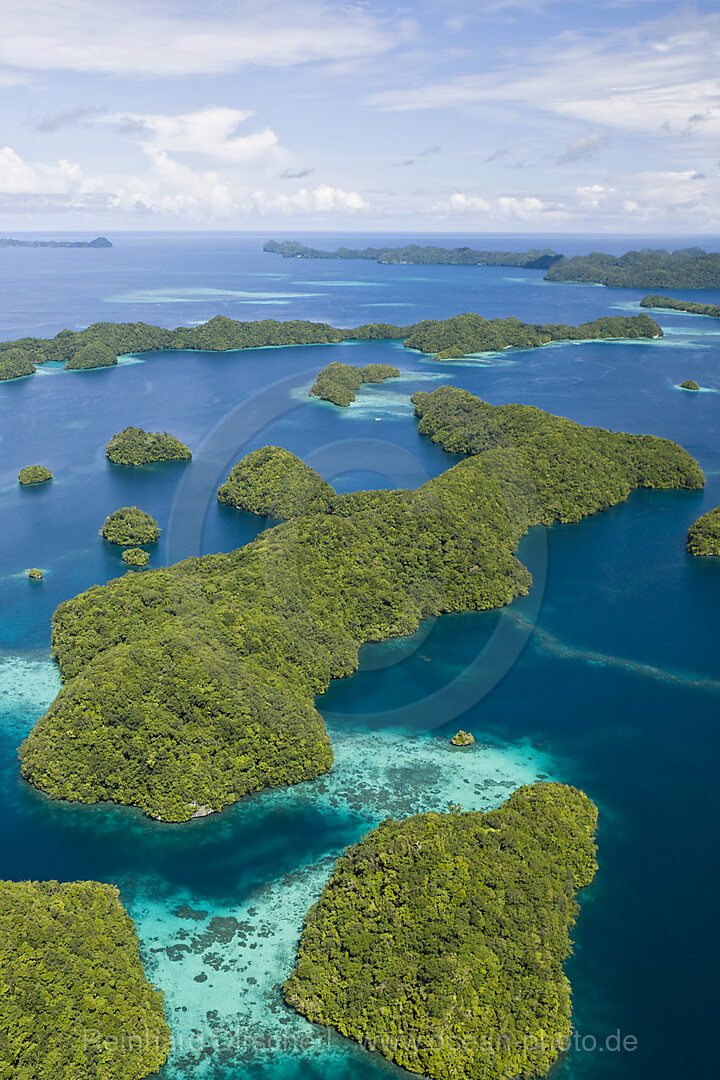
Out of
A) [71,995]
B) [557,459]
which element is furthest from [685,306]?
[71,995]

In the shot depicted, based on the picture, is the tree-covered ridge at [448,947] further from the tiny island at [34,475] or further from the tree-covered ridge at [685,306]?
the tree-covered ridge at [685,306]

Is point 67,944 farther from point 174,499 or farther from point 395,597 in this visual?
point 174,499

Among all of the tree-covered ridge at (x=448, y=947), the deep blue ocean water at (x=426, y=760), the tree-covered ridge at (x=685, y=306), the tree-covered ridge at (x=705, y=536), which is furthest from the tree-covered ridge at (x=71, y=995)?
the tree-covered ridge at (x=685, y=306)

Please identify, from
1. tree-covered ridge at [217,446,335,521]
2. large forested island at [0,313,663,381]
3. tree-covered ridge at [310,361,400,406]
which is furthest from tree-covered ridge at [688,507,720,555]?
large forested island at [0,313,663,381]

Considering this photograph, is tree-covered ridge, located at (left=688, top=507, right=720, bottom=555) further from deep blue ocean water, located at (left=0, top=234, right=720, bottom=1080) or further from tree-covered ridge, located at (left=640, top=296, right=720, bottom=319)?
tree-covered ridge, located at (left=640, top=296, right=720, bottom=319)

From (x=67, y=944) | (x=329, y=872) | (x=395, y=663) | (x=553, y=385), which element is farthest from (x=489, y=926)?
(x=553, y=385)

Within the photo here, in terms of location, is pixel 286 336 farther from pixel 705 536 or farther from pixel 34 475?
pixel 705 536
